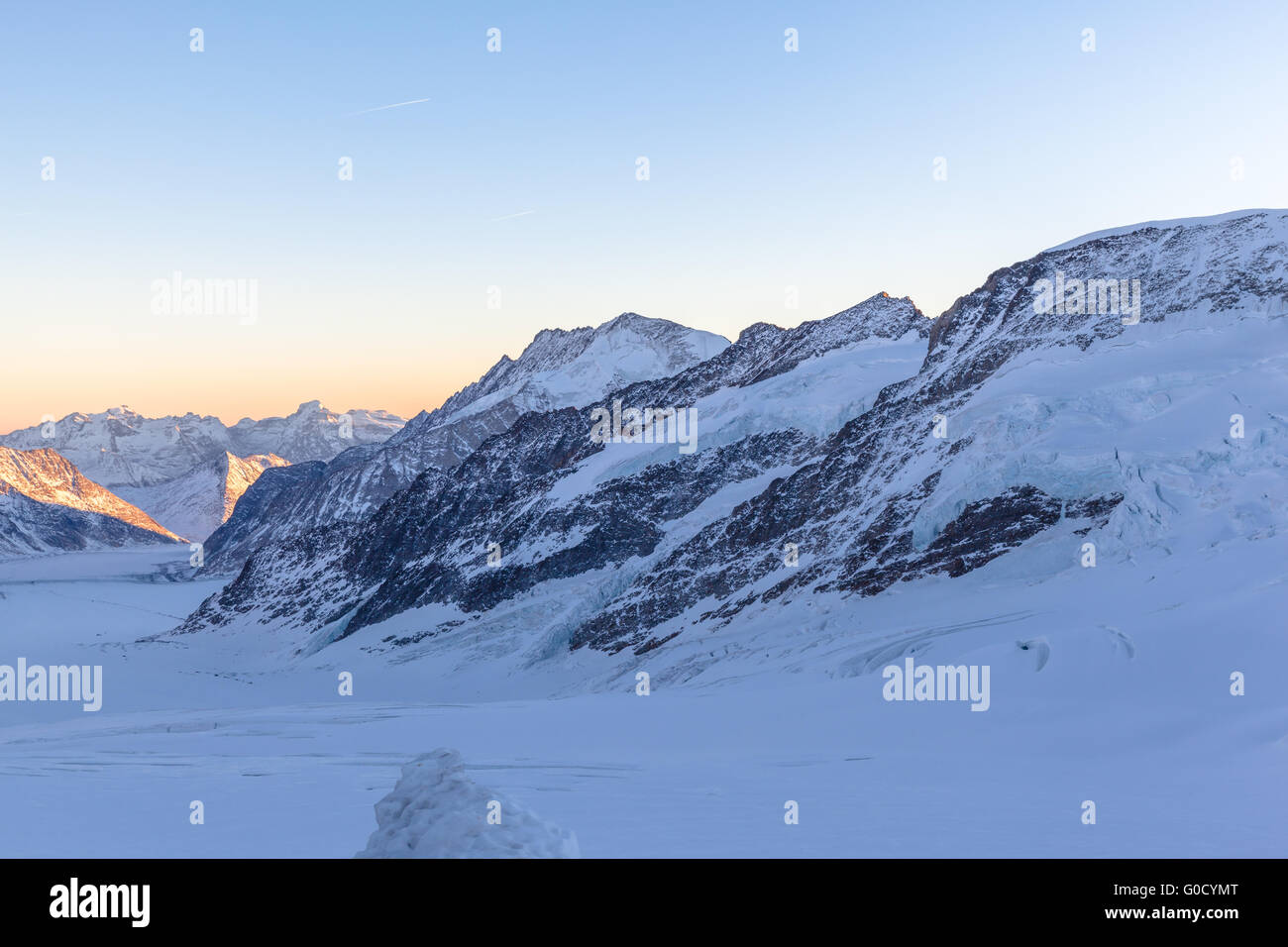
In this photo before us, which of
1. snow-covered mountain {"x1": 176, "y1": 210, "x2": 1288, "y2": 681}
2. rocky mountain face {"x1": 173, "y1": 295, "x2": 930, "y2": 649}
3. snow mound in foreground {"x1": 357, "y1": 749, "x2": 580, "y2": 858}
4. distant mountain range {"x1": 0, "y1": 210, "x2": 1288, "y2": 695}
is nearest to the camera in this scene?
snow mound in foreground {"x1": 357, "y1": 749, "x2": 580, "y2": 858}

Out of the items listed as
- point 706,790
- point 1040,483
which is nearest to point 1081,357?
point 1040,483

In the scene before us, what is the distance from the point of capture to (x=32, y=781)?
26031 mm

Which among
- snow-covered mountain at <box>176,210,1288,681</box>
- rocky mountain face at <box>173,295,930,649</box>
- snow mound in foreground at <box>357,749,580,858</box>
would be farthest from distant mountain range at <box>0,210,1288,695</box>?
snow mound in foreground at <box>357,749,580,858</box>

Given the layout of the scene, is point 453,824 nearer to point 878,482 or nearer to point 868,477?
point 878,482

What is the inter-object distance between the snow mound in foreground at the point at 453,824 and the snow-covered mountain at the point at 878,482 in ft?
134

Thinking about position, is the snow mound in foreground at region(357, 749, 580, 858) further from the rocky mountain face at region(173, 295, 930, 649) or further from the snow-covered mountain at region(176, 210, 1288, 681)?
the rocky mountain face at region(173, 295, 930, 649)

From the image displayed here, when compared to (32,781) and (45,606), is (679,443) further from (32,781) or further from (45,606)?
(45,606)

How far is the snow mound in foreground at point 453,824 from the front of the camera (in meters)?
10.8

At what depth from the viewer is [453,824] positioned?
11242 mm

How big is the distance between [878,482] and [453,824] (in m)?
66.6

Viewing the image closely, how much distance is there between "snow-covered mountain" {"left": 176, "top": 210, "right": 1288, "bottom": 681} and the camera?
174ft

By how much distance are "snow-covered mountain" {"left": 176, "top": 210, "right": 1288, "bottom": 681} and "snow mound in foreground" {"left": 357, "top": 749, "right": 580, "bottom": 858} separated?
134 ft

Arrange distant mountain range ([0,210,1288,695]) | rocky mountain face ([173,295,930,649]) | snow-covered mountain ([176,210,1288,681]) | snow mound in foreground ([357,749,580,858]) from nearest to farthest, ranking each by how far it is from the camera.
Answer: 1. snow mound in foreground ([357,749,580,858])
2. snow-covered mountain ([176,210,1288,681])
3. distant mountain range ([0,210,1288,695])
4. rocky mountain face ([173,295,930,649])
